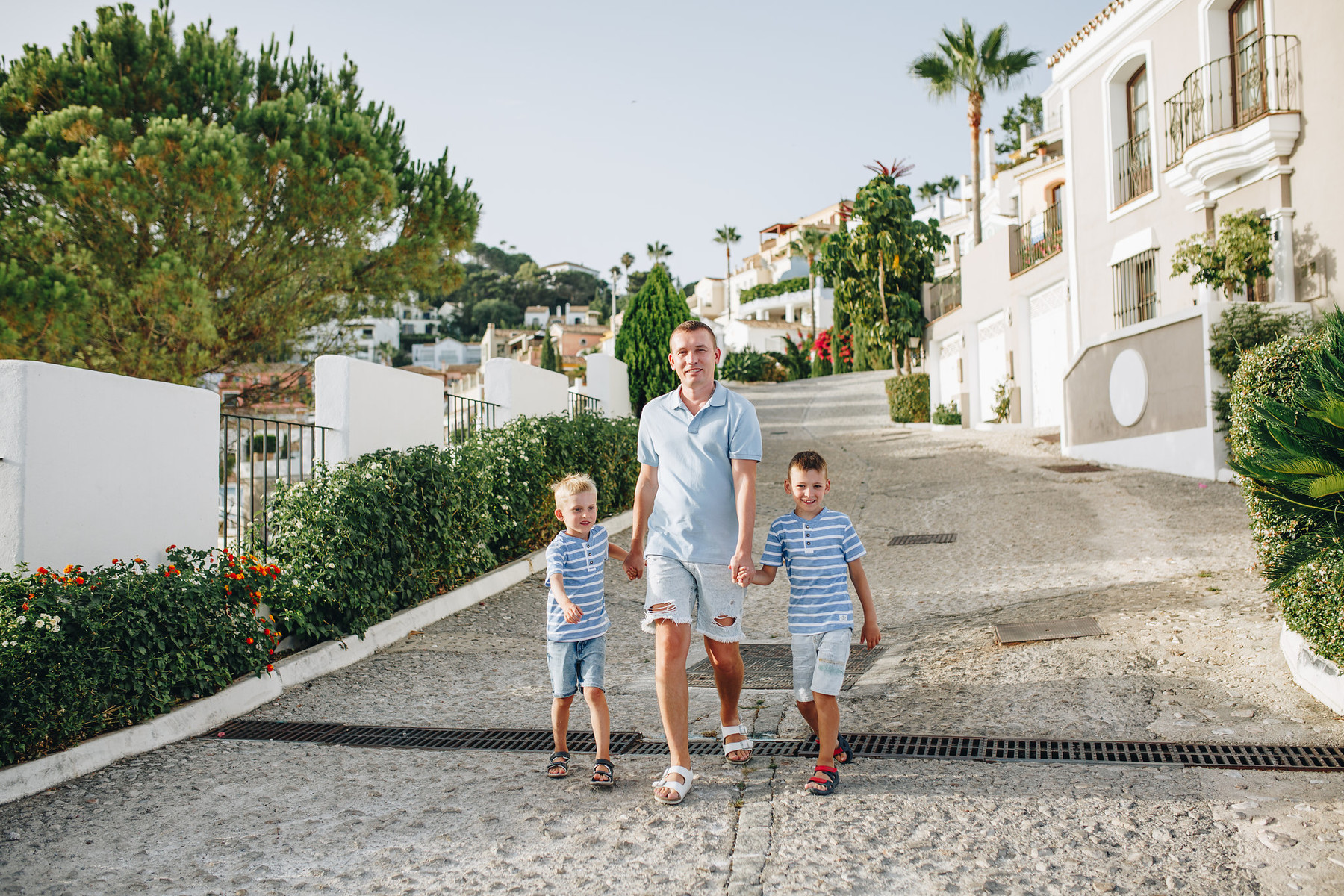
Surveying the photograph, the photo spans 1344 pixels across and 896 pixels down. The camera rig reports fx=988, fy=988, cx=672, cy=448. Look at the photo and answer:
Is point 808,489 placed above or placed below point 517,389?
below

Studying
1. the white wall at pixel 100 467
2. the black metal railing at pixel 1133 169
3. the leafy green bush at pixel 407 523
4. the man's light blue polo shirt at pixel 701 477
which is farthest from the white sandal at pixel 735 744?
the black metal railing at pixel 1133 169

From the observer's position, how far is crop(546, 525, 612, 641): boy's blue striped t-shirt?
3.97 meters

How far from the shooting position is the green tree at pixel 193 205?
47.3 feet

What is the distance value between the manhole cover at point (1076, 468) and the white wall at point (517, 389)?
714 cm

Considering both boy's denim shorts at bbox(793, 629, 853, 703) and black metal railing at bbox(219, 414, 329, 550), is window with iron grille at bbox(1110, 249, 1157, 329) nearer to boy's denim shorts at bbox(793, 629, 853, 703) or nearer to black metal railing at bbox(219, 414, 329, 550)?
black metal railing at bbox(219, 414, 329, 550)

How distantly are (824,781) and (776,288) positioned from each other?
66009 mm

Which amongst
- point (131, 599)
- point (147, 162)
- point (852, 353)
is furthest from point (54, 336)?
point (852, 353)

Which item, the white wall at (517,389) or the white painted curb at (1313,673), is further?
A: the white wall at (517,389)

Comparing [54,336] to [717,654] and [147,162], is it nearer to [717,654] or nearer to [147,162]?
[147,162]

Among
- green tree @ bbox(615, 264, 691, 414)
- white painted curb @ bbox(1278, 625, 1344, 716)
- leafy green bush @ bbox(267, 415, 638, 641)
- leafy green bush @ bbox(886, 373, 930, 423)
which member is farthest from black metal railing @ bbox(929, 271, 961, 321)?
white painted curb @ bbox(1278, 625, 1344, 716)

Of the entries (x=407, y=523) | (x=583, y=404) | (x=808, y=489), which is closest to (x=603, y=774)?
(x=808, y=489)

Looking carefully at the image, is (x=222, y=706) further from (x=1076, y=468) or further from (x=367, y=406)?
(x=1076, y=468)

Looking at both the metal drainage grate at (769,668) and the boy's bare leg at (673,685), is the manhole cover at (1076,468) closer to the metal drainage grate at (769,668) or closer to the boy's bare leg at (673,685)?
the metal drainage grate at (769,668)

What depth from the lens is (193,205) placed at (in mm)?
15023
